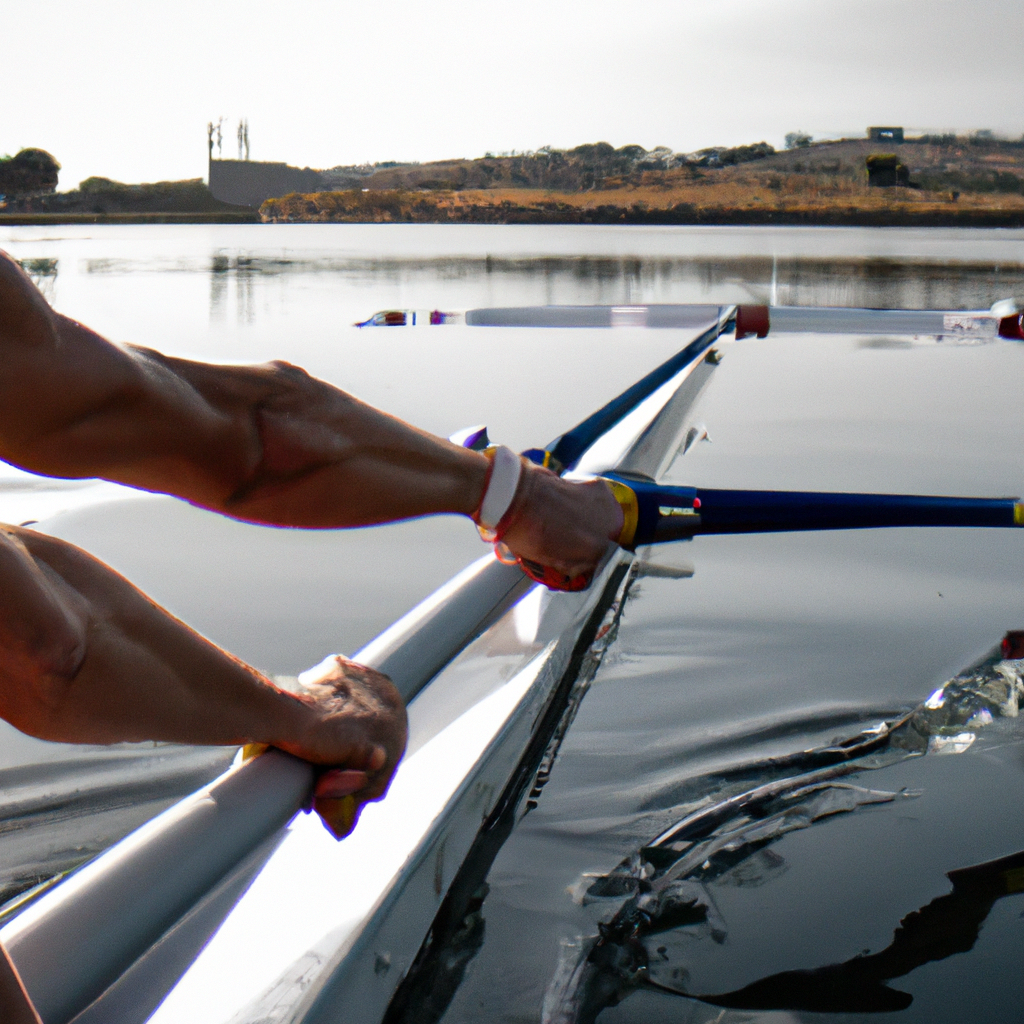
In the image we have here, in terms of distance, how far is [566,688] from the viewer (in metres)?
1.33

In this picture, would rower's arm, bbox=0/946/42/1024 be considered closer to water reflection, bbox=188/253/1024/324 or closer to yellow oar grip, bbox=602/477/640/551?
yellow oar grip, bbox=602/477/640/551

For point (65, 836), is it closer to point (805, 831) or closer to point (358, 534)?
point (805, 831)

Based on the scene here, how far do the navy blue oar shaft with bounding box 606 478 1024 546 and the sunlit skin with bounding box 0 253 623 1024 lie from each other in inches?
5.7

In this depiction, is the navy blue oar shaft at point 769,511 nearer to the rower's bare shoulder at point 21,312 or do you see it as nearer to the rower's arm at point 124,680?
the rower's arm at point 124,680

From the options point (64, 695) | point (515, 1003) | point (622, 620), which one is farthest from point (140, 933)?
point (622, 620)

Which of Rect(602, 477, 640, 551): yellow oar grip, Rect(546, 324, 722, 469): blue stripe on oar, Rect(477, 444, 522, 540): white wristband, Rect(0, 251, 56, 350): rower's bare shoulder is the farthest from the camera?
Rect(546, 324, 722, 469): blue stripe on oar

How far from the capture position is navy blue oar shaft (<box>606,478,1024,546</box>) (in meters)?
1.33

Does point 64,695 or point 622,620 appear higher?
point 64,695

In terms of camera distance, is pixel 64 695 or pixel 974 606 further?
pixel 974 606

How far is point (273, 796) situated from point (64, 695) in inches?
7.9

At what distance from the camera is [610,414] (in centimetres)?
216

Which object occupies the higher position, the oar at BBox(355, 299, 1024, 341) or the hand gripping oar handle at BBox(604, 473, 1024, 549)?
the oar at BBox(355, 299, 1024, 341)

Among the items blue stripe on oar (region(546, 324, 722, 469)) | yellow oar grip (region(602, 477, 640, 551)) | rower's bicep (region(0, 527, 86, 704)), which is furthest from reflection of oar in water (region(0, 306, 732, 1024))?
blue stripe on oar (region(546, 324, 722, 469))

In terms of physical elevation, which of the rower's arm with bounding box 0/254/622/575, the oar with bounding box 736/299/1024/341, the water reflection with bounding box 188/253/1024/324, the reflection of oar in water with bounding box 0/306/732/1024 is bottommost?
the reflection of oar in water with bounding box 0/306/732/1024
